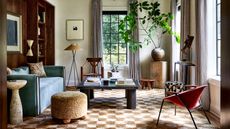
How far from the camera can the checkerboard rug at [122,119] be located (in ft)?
13.1

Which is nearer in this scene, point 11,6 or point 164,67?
point 11,6

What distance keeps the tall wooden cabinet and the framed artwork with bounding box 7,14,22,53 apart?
19.4 inches

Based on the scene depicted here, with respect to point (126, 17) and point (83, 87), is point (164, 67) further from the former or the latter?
point (83, 87)

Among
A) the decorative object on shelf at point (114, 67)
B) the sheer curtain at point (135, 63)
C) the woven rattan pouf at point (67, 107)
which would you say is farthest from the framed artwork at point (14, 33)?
the sheer curtain at point (135, 63)

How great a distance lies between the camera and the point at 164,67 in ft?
25.2

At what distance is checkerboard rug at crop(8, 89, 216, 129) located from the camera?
3.99 meters

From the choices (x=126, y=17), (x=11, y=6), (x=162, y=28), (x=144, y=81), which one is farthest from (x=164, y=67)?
(x=11, y=6)

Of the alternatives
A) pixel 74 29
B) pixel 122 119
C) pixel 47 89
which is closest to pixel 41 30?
pixel 74 29

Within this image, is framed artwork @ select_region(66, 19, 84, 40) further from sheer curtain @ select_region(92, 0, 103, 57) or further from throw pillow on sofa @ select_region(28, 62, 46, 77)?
throw pillow on sofa @ select_region(28, 62, 46, 77)

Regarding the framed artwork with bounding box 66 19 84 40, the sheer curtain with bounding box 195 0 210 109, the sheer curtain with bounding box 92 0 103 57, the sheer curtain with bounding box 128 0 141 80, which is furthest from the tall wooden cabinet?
the sheer curtain with bounding box 195 0 210 109

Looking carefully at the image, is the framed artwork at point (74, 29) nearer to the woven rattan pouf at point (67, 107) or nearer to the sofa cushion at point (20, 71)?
the sofa cushion at point (20, 71)

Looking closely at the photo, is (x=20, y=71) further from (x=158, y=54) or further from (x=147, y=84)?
(x=158, y=54)

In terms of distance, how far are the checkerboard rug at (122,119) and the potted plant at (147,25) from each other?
8.21ft

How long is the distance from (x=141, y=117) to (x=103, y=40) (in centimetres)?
429
